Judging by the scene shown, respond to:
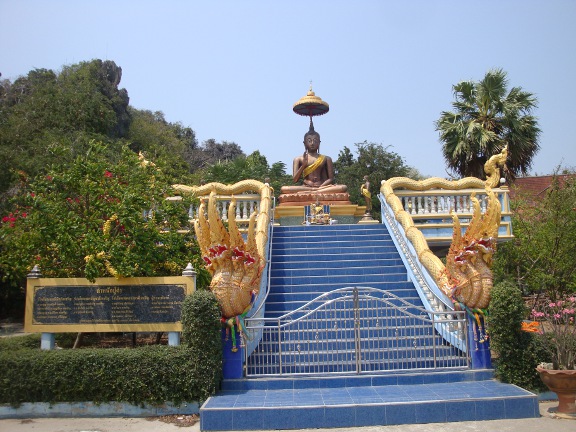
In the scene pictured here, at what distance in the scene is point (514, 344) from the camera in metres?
7.21

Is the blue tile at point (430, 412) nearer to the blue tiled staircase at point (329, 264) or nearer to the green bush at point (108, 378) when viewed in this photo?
the green bush at point (108, 378)

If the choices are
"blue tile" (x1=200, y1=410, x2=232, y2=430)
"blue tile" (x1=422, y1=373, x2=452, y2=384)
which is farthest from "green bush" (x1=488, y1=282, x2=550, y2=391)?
"blue tile" (x1=200, y1=410, x2=232, y2=430)

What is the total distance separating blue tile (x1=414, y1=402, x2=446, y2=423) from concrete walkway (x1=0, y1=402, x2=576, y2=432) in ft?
0.23

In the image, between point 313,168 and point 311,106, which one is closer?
point 313,168

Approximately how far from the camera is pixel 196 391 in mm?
6859

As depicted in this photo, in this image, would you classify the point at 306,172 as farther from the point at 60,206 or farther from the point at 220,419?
the point at 220,419

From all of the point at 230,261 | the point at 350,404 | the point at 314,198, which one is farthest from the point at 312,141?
the point at 350,404

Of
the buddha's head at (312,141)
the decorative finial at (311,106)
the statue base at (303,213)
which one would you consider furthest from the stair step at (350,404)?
the decorative finial at (311,106)

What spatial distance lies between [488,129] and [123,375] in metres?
16.4

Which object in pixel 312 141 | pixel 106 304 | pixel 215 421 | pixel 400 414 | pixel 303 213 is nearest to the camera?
pixel 215 421

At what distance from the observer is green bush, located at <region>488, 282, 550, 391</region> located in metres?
7.14

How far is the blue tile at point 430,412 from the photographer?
633 centimetres

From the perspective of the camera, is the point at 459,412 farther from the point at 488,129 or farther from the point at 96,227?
the point at 488,129

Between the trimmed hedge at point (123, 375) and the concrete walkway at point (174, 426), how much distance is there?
28 cm
